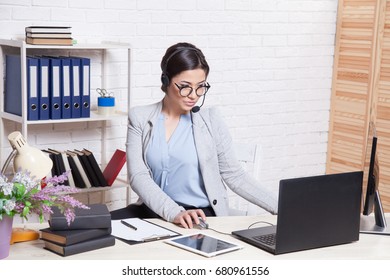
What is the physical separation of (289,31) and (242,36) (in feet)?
1.33

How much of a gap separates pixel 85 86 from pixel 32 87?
0.98ft

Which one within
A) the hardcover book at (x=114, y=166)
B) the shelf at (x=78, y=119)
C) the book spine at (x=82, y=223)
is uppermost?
the shelf at (x=78, y=119)

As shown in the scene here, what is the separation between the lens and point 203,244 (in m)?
2.20

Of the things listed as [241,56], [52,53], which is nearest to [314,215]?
[52,53]

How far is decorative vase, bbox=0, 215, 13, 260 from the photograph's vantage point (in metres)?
1.98

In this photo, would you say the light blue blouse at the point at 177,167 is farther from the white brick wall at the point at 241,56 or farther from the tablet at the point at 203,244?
the white brick wall at the point at 241,56

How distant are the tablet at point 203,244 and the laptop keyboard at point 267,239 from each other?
0.30 ft

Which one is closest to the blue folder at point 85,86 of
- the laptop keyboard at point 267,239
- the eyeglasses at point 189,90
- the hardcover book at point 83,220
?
the eyeglasses at point 189,90

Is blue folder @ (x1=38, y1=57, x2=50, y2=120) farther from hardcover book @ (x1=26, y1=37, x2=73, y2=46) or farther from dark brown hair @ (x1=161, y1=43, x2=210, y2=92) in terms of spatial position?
dark brown hair @ (x1=161, y1=43, x2=210, y2=92)

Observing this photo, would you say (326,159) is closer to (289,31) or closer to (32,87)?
(289,31)

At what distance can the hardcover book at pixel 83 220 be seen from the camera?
212 cm

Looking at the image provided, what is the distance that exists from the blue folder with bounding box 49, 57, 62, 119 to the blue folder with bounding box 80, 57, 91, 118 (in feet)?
0.41

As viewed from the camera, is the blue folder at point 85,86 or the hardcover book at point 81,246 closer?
the hardcover book at point 81,246

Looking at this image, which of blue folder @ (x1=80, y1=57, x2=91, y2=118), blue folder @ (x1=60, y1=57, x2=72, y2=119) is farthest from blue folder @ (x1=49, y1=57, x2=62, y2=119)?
blue folder @ (x1=80, y1=57, x2=91, y2=118)
